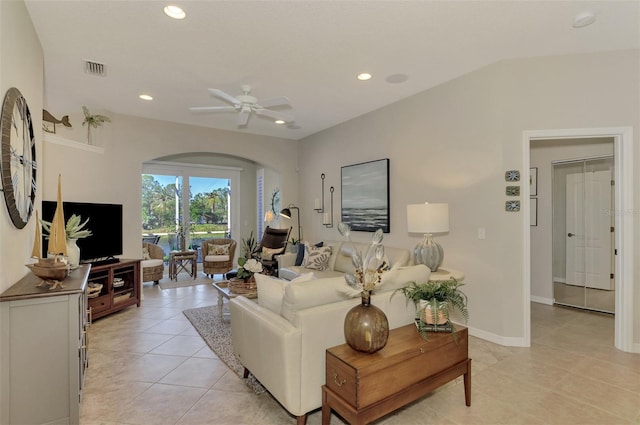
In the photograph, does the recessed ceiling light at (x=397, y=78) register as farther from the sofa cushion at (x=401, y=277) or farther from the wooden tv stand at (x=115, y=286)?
the wooden tv stand at (x=115, y=286)

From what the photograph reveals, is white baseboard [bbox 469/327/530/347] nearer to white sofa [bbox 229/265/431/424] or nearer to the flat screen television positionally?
white sofa [bbox 229/265/431/424]

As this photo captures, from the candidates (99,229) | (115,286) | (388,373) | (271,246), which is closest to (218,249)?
(271,246)

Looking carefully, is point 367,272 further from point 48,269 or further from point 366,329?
point 48,269

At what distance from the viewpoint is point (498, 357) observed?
3066 millimetres

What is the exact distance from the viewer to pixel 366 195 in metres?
5.13

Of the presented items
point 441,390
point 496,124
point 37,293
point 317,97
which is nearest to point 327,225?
point 317,97

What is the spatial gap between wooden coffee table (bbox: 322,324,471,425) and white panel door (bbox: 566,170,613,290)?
12.8 ft

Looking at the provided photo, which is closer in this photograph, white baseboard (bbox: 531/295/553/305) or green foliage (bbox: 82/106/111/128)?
green foliage (bbox: 82/106/111/128)

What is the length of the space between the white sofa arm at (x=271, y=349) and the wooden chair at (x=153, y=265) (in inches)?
172

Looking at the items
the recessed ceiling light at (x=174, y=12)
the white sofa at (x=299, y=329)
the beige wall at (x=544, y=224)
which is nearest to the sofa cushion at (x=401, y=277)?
the white sofa at (x=299, y=329)

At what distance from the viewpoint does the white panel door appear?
14.9 feet

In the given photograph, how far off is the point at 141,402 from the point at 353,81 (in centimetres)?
376

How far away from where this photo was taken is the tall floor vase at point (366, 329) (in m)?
1.82

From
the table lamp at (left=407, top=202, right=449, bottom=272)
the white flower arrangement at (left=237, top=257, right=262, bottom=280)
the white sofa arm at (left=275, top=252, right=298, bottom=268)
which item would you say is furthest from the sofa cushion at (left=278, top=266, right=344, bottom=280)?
the table lamp at (left=407, top=202, right=449, bottom=272)
